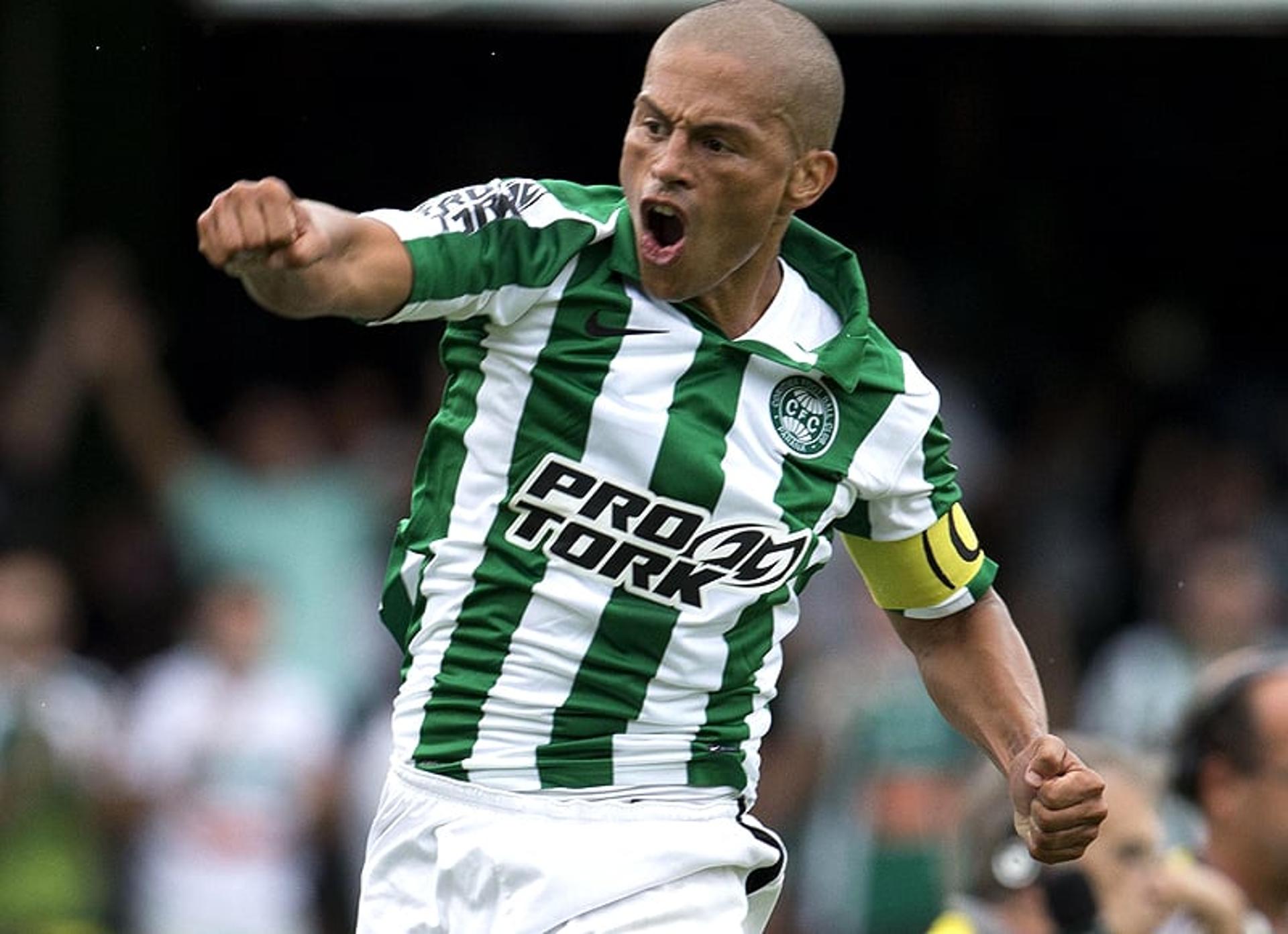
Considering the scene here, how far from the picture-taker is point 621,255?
4.50m

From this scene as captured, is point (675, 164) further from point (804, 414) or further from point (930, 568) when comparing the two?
point (930, 568)

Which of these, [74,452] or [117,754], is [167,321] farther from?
[117,754]

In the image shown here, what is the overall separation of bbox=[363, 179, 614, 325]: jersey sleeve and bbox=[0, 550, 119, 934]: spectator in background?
19.9 ft

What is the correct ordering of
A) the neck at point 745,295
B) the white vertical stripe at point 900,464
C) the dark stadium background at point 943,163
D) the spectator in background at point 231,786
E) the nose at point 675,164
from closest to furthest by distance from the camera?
the nose at point 675,164, the neck at point 745,295, the white vertical stripe at point 900,464, the spectator in background at point 231,786, the dark stadium background at point 943,163

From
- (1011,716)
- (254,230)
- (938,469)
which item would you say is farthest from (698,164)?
(1011,716)

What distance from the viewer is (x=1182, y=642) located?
10.7 m

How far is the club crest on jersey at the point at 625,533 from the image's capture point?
4492mm

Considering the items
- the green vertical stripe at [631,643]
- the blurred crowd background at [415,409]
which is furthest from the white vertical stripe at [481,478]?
the blurred crowd background at [415,409]

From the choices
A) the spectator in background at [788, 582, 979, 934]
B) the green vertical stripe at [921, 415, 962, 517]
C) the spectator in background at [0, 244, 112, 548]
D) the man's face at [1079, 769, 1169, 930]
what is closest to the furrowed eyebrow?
the green vertical stripe at [921, 415, 962, 517]

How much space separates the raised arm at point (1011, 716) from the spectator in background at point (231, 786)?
5199 mm

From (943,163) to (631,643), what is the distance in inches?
389

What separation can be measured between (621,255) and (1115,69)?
32.4 ft

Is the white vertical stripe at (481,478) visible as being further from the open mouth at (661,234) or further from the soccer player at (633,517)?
the open mouth at (661,234)

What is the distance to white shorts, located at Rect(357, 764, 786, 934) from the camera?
4.50 meters
